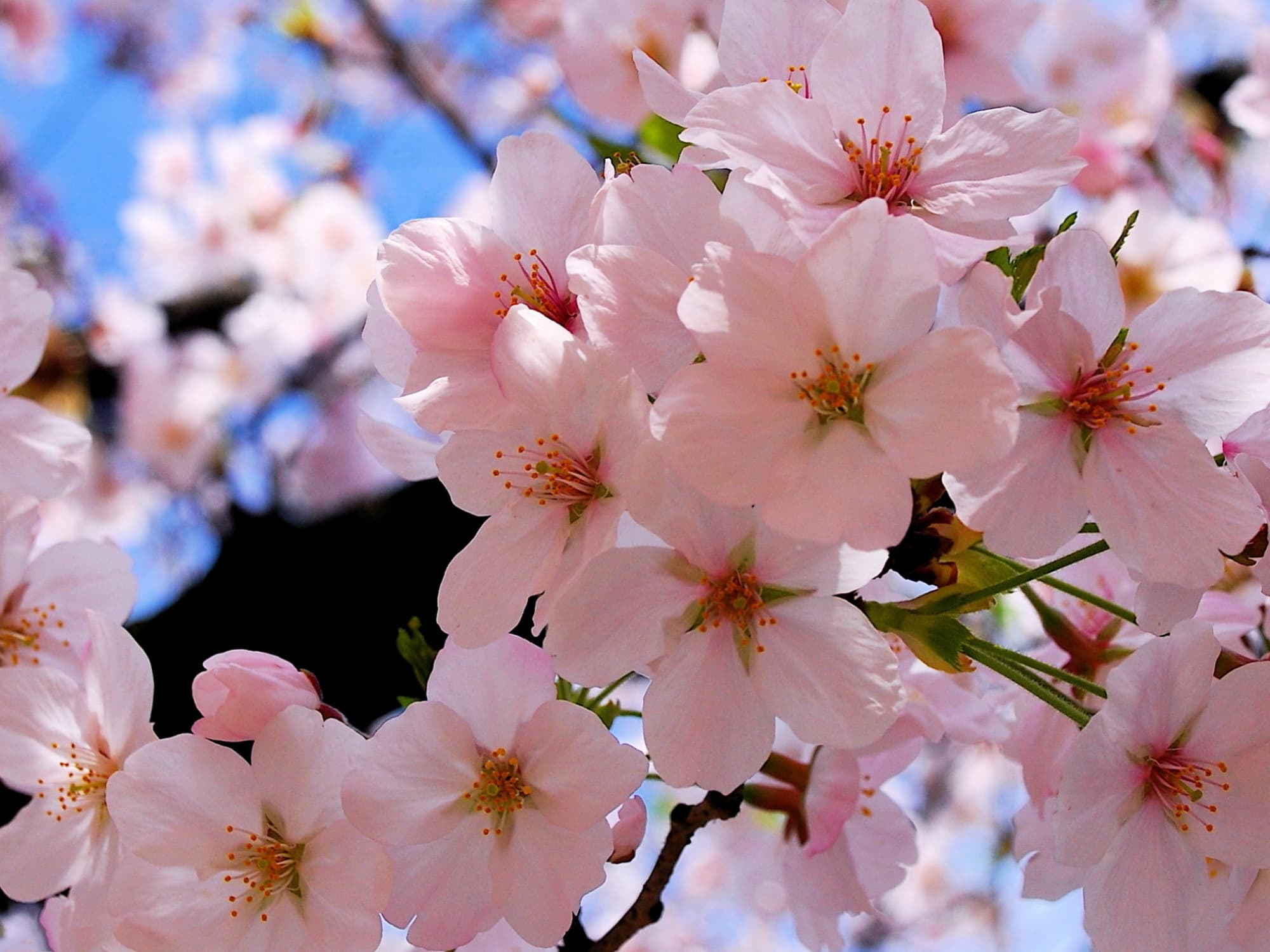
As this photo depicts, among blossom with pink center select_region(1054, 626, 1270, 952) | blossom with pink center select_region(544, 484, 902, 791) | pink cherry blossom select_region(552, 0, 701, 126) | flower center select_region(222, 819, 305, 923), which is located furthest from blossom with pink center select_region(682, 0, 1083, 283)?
pink cherry blossom select_region(552, 0, 701, 126)

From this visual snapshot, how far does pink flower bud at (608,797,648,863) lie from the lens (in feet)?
2.73

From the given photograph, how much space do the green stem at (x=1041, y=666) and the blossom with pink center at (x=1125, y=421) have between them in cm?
14

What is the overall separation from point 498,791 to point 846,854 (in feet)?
1.58

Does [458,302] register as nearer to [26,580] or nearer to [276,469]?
[26,580]

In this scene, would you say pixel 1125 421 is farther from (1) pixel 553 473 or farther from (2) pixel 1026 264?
(1) pixel 553 473

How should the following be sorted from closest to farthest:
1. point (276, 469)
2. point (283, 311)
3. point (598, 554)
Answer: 1. point (598, 554)
2. point (276, 469)
3. point (283, 311)

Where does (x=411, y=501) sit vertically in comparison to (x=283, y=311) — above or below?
above

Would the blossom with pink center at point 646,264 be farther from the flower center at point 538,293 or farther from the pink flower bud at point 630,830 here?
the pink flower bud at point 630,830

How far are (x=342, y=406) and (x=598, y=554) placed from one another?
128 inches

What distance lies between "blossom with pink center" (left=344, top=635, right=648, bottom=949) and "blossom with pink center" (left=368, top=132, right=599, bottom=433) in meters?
0.19

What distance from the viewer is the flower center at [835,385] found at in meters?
0.69

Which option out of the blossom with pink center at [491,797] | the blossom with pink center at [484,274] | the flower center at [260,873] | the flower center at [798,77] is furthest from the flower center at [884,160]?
Answer: the flower center at [260,873]

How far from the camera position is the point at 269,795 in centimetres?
82

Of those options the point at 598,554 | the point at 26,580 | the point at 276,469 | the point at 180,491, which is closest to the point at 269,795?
the point at 598,554
